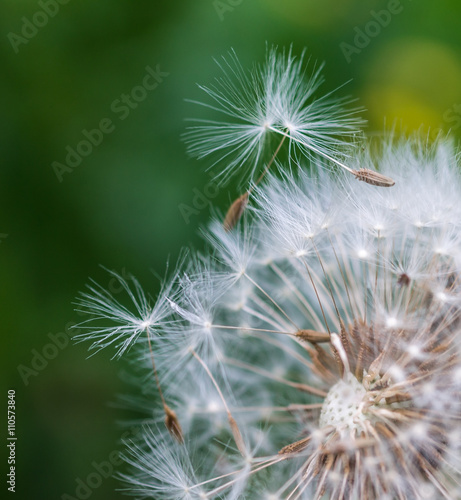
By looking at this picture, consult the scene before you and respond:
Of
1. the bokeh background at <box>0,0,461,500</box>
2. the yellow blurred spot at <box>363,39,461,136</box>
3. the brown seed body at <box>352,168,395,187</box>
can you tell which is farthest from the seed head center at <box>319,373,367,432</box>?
the yellow blurred spot at <box>363,39,461,136</box>

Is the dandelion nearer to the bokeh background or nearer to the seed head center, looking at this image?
the seed head center

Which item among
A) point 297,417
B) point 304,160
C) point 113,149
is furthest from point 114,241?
point 297,417

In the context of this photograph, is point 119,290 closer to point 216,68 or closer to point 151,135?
point 151,135

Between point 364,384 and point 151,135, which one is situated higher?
point 151,135
